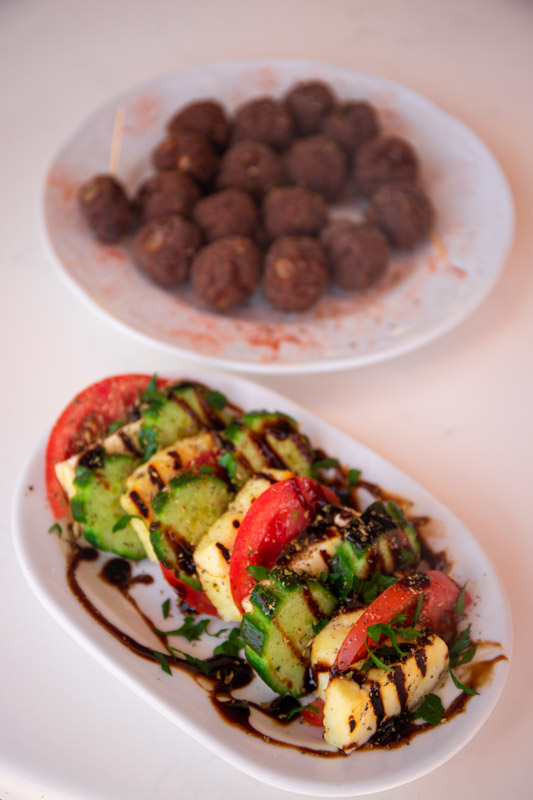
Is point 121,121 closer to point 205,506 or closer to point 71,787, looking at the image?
point 205,506

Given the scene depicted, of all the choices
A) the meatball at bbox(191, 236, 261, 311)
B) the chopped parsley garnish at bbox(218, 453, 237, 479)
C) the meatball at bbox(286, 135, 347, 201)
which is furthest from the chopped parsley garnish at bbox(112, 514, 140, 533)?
the meatball at bbox(286, 135, 347, 201)

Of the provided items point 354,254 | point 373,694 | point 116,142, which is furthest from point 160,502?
point 116,142

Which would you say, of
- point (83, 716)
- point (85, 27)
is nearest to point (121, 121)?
point (85, 27)

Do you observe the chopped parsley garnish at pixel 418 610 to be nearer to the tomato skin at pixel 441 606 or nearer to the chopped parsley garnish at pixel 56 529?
the tomato skin at pixel 441 606

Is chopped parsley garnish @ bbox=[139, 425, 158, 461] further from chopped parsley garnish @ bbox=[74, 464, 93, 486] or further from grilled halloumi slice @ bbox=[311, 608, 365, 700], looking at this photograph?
grilled halloumi slice @ bbox=[311, 608, 365, 700]

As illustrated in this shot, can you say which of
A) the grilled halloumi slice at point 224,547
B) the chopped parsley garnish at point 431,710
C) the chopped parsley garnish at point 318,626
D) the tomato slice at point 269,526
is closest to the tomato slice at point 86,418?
the grilled halloumi slice at point 224,547

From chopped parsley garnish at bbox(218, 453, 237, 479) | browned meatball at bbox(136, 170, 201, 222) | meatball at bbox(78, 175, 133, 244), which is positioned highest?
browned meatball at bbox(136, 170, 201, 222)

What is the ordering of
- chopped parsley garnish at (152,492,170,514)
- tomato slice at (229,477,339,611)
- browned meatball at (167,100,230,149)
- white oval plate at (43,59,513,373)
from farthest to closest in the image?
browned meatball at (167,100,230,149) → white oval plate at (43,59,513,373) → chopped parsley garnish at (152,492,170,514) → tomato slice at (229,477,339,611)
